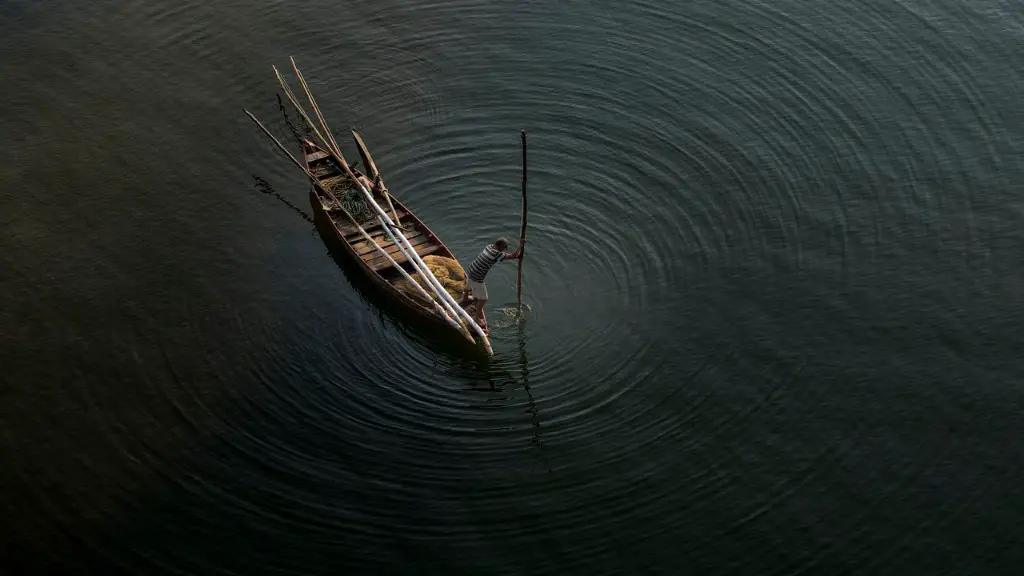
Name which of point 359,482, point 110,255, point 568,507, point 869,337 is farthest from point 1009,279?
point 110,255

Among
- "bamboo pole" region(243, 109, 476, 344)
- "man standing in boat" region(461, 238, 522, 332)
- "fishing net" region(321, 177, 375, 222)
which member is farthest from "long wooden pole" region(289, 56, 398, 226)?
"man standing in boat" region(461, 238, 522, 332)

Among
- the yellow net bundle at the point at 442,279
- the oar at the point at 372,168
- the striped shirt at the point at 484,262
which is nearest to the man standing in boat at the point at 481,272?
the striped shirt at the point at 484,262

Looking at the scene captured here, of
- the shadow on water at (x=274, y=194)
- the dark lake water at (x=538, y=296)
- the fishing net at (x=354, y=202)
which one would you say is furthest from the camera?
the shadow on water at (x=274, y=194)

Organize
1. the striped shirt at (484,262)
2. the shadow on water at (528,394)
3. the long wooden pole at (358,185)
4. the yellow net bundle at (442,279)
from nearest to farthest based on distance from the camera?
the shadow on water at (528,394)
the striped shirt at (484,262)
the long wooden pole at (358,185)
the yellow net bundle at (442,279)

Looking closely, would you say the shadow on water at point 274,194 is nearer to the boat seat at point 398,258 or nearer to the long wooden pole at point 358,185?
the long wooden pole at point 358,185

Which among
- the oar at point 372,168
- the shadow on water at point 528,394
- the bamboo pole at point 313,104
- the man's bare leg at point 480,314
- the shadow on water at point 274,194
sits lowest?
the shadow on water at point 528,394

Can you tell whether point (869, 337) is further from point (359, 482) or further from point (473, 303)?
point (359, 482)
